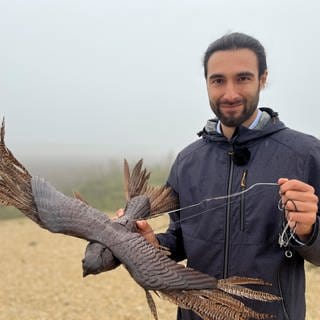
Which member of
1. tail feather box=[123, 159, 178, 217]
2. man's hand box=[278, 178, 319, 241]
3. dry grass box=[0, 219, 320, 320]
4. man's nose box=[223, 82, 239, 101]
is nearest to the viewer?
man's hand box=[278, 178, 319, 241]

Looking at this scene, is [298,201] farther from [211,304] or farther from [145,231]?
[145,231]

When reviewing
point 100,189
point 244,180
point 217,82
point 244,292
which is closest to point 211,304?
Answer: point 244,292

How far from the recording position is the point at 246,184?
2.68 meters

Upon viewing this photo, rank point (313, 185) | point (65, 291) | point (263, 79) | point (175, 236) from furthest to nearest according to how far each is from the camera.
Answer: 1. point (65, 291)
2. point (175, 236)
3. point (263, 79)
4. point (313, 185)

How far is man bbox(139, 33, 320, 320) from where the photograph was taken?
2586 mm

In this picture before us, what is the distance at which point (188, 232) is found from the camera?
9.48 ft

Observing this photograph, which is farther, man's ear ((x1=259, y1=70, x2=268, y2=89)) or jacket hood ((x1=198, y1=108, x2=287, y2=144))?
man's ear ((x1=259, y1=70, x2=268, y2=89))

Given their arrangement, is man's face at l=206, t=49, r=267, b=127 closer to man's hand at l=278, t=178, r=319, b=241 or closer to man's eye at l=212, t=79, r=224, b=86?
man's eye at l=212, t=79, r=224, b=86

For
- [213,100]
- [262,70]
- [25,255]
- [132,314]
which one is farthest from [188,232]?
[25,255]

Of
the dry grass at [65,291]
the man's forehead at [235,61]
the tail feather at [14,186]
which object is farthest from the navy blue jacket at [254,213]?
the dry grass at [65,291]

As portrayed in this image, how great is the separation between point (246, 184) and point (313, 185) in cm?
36

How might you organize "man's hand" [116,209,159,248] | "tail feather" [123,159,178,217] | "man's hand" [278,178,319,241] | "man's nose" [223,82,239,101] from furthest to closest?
"tail feather" [123,159,178,217]
"man's hand" [116,209,159,248]
"man's nose" [223,82,239,101]
"man's hand" [278,178,319,241]

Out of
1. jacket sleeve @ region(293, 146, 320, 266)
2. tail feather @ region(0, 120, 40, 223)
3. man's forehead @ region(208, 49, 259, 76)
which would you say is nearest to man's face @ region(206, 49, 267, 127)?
man's forehead @ region(208, 49, 259, 76)

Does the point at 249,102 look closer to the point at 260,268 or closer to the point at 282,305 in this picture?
the point at 260,268
